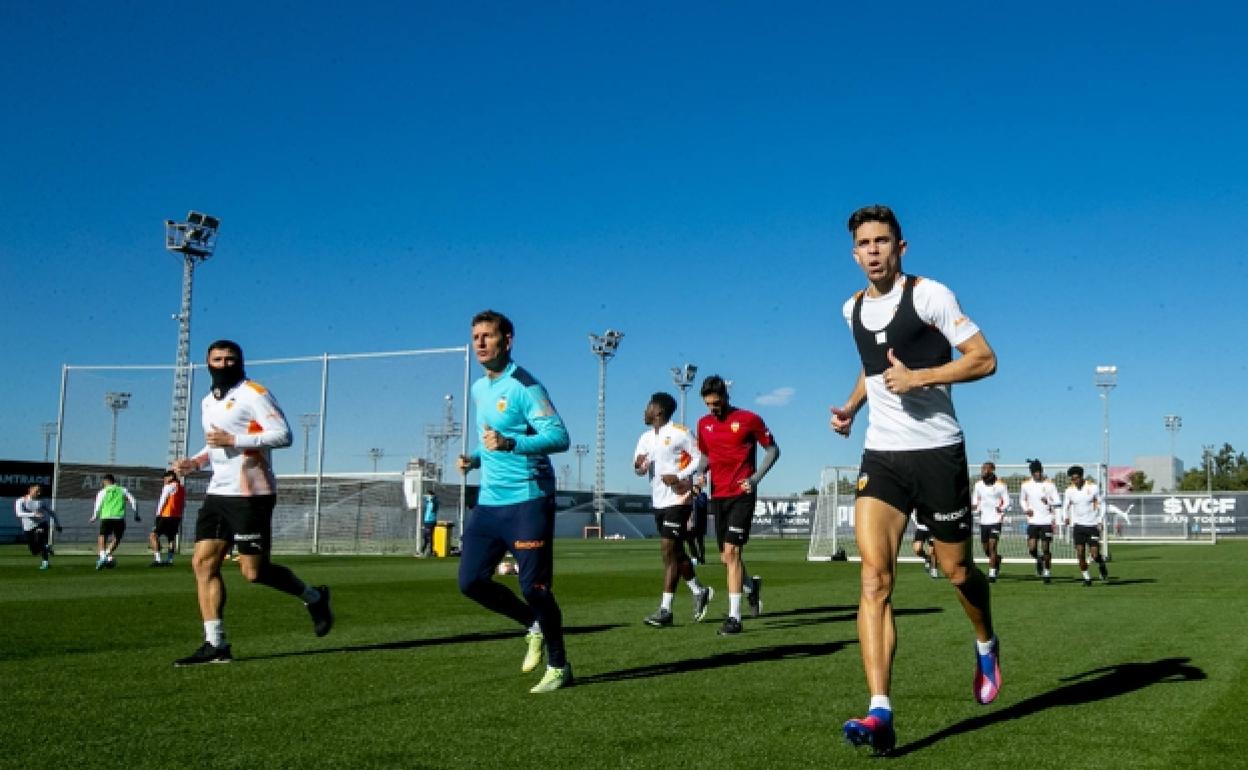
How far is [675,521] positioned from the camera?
1080cm

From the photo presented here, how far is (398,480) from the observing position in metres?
30.8

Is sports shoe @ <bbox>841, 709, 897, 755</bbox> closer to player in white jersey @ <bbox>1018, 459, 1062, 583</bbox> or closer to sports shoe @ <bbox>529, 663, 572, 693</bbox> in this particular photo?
sports shoe @ <bbox>529, 663, 572, 693</bbox>

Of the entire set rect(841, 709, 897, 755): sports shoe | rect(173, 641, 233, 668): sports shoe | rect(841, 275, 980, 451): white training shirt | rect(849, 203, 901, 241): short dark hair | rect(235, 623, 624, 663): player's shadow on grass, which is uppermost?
rect(849, 203, 901, 241): short dark hair

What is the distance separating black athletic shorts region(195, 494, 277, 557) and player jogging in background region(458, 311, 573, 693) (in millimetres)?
1849

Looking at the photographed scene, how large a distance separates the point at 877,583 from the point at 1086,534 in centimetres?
1654

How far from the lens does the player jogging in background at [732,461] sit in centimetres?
1005

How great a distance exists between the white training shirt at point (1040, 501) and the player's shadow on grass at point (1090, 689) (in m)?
13.7

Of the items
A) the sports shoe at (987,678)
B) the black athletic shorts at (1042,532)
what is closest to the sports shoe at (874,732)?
the sports shoe at (987,678)

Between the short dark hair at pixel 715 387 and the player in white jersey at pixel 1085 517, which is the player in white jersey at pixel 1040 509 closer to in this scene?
the player in white jersey at pixel 1085 517

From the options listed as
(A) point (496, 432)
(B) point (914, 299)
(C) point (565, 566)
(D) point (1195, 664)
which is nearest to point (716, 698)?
(A) point (496, 432)

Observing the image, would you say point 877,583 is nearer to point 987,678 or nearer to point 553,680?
point 987,678

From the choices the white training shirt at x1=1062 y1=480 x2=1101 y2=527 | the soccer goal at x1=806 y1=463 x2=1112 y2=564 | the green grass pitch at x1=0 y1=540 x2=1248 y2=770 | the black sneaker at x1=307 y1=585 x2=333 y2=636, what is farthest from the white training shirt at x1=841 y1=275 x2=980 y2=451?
the soccer goal at x1=806 y1=463 x2=1112 y2=564

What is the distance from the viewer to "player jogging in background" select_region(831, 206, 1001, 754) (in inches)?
188

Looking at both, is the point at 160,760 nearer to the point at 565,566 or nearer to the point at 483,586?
the point at 483,586
